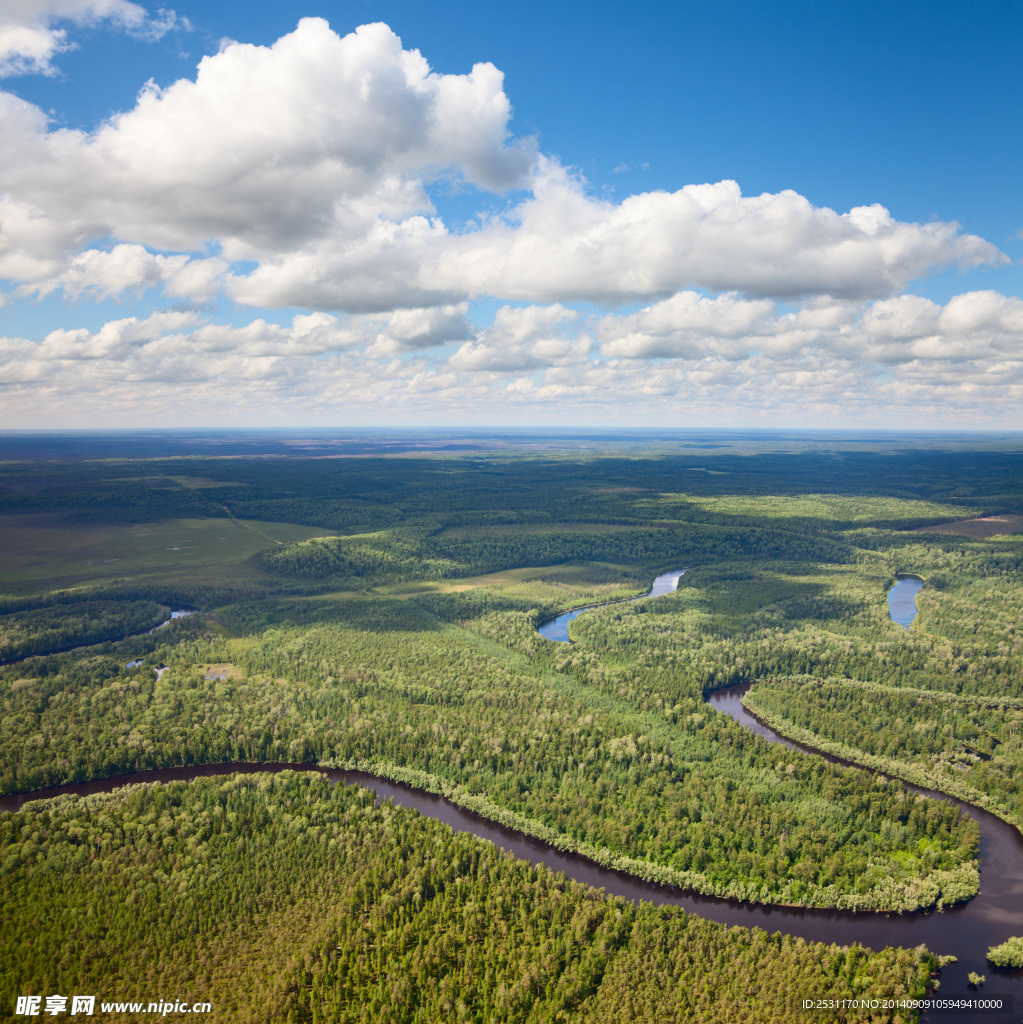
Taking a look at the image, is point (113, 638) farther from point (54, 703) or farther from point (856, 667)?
point (856, 667)

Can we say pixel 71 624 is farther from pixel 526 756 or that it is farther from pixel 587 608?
pixel 587 608

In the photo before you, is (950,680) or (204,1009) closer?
(204,1009)

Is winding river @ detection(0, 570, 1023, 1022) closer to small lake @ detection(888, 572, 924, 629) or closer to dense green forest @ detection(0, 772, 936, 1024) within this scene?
dense green forest @ detection(0, 772, 936, 1024)

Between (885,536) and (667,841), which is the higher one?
(885,536)

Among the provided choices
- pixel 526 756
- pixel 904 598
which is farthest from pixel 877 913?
pixel 904 598

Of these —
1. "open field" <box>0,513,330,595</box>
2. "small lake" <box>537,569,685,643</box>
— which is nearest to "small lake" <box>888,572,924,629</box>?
"small lake" <box>537,569,685,643</box>

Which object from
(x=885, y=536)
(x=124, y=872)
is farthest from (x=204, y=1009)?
(x=885, y=536)
